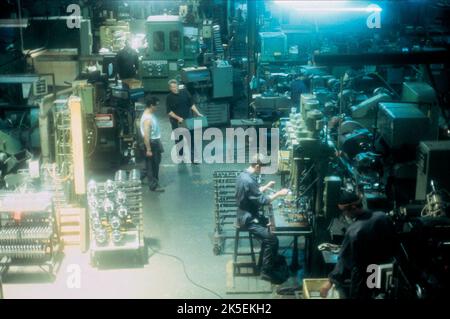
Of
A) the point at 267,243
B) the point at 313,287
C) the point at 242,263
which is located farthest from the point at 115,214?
the point at 313,287

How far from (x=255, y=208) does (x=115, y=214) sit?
6.63 ft

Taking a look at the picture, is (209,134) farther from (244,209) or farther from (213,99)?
(244,209)

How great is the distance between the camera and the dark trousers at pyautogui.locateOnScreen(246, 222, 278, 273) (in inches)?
314

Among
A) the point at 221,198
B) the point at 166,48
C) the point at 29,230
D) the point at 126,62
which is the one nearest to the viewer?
the point at 29,230

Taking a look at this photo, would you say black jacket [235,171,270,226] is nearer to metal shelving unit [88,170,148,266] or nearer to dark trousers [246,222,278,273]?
dark trousers [246,222,278,273]

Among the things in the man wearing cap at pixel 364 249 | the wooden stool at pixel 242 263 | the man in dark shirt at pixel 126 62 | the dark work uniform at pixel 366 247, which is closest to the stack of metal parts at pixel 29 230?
the wooden stool at pixel 242 263

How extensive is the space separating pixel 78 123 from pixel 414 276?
5545mm

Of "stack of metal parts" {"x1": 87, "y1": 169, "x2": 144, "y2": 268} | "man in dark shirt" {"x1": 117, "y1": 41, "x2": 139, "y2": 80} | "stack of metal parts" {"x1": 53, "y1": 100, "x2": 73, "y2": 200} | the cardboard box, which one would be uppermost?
"man in dark shirt" {"x1": 117, "y1": 41, "x2": 139, "y2": 80}

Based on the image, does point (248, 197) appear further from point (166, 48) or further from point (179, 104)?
point (166, 48)

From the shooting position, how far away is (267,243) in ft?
26.2

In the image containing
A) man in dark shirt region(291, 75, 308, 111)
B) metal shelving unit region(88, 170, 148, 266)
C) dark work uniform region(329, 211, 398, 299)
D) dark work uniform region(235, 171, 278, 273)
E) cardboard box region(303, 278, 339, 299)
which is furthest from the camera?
man in dark shirt region(291, 75, 308, 111)

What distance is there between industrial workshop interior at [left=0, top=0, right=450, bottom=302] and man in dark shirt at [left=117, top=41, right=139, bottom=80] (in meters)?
0.69

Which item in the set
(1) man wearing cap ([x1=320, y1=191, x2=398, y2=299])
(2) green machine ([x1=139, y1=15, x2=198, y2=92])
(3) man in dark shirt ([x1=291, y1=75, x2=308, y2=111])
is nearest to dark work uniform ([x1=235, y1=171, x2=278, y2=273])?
(1) man wearing cap ([x1=320, y1=191, x2=398, y2=299])
